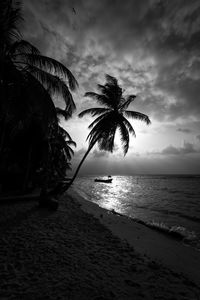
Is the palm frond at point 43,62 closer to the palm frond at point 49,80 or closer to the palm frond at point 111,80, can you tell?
the palm frond at point 49,80

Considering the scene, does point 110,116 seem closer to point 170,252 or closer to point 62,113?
point 62,113

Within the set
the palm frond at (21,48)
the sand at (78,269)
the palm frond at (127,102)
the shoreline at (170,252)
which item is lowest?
the shoreline at (170,252)

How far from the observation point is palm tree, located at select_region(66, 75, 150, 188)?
12352mm

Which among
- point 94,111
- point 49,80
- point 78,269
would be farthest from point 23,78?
point 94,111

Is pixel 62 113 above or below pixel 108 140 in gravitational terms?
above

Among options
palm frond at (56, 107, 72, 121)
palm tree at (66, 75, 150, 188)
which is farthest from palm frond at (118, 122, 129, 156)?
palm frond at (56, 107, 72, 121)

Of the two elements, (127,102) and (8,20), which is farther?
(127,102)

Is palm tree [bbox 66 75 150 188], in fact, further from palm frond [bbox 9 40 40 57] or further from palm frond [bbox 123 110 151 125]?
palm frond [bbox 9 40 40 57]

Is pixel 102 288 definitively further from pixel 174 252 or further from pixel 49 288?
pixel 174 252

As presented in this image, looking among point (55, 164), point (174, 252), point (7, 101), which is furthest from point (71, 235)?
point (55, 164)

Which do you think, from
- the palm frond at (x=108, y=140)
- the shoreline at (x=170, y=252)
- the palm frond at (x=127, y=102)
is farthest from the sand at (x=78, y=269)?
the palm frond at (x=127, y=102)

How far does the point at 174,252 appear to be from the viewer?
19.1 ft

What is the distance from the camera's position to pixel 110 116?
12445 mm

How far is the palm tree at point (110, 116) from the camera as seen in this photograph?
12352 millimetres
